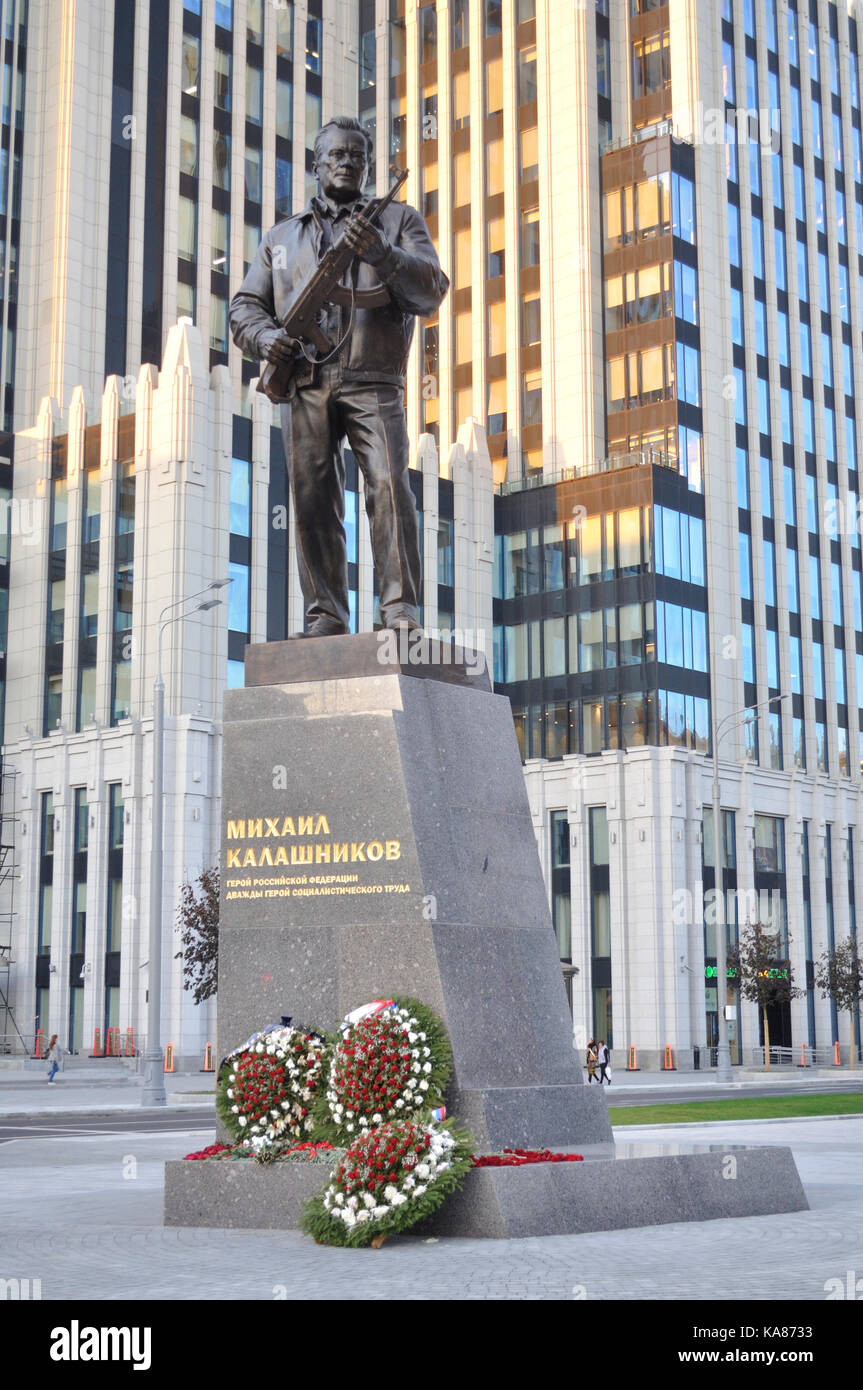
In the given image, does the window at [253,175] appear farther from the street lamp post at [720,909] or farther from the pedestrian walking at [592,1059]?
the pedestrian walking at [592,1059]

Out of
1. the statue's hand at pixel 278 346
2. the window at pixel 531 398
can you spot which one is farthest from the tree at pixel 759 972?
the statue's hand at pixel 278 346

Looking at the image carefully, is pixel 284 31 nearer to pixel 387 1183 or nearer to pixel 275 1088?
pixel 275 1088

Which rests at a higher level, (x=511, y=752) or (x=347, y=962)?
(x=511, y=752)

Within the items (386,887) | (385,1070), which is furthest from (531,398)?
(385,1070)

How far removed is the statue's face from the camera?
1304 centimetres

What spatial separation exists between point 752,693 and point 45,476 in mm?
31861

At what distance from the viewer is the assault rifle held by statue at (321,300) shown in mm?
12609

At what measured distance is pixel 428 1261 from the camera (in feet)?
30.8

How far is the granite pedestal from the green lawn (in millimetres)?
17089

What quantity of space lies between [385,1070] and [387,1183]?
87cm

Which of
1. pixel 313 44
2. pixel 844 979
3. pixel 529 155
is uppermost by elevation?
pixel 313 44

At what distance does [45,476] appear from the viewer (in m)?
66.8

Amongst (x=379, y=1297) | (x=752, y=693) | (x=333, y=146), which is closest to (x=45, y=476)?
(x=752, y=693)
